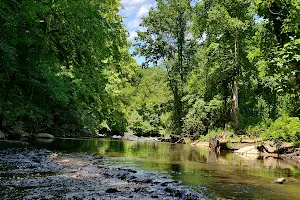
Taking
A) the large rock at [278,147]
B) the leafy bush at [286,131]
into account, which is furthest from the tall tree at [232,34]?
the leafy bush at [286,131]

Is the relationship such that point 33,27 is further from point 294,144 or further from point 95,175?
point 294,144

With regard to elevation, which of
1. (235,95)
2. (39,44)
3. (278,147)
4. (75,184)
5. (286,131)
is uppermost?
(235,95)

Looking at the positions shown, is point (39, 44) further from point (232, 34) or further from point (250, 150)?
point (232, 34)

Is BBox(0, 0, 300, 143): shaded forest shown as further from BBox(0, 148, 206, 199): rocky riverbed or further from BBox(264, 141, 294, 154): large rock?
BBox(0, 148, 206, 199): rocky riverbed

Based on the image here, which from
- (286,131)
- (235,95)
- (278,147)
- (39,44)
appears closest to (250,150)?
(278,147)

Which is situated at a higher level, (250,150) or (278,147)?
(278,147)

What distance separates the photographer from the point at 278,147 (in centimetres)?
1895

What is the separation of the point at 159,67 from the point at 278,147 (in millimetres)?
21636

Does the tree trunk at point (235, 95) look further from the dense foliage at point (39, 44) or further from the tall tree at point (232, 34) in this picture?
the dense foliage at point (39, 44)

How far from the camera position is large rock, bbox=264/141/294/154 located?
18.5m

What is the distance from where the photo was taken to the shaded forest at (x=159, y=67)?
8188 millimetres

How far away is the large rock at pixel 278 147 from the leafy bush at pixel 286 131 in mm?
330

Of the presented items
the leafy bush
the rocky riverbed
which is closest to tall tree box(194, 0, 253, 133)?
the leafy bush

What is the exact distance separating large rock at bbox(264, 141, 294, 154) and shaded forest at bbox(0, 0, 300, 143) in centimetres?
56
